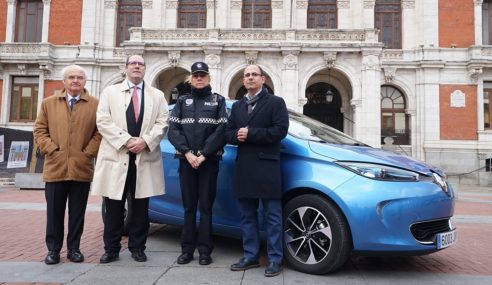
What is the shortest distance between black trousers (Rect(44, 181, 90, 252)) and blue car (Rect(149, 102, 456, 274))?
7.69 feet

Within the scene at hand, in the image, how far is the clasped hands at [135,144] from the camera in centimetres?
401

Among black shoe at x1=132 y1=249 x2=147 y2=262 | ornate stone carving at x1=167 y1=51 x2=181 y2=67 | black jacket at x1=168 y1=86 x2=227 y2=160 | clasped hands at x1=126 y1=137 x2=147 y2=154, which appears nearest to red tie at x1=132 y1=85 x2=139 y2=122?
clasped hands at x1=126 y1=137 x2=147 y2=154

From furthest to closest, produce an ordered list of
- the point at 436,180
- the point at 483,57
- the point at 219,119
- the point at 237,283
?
the point at 483,57, the point at 219,119, the point at 436,180, the point at 237,283

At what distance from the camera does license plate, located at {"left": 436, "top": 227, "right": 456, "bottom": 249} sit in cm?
356

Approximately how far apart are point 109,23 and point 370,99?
16991 mm

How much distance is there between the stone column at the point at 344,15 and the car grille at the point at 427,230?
20.7 meters

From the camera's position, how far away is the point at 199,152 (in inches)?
157

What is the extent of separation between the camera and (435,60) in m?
21.9

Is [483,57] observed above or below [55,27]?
below

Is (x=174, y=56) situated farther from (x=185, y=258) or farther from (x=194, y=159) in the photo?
(x=185, y=258)

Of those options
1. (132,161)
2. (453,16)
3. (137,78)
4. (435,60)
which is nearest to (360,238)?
(132,161)

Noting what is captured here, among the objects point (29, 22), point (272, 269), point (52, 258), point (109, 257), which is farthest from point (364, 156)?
point (29, 22)

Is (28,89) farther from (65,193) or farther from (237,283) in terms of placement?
(237,283)

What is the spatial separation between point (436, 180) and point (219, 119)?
7.69ft
